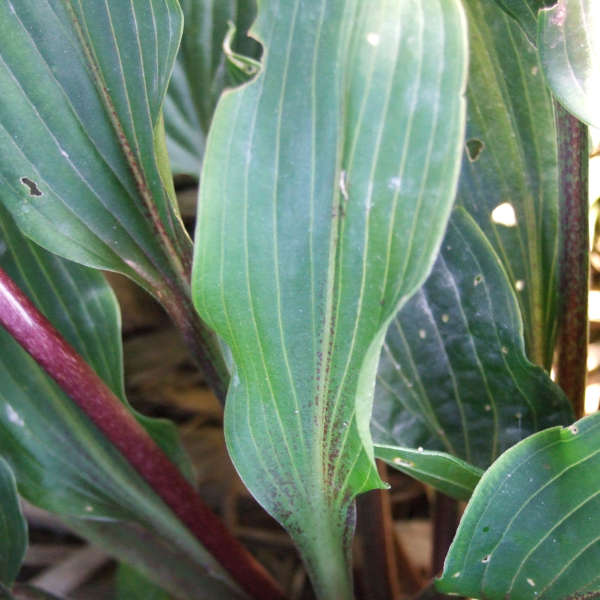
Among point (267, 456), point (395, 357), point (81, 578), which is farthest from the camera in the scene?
point (81, 578)

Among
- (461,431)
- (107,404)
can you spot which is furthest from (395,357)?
(107,404)

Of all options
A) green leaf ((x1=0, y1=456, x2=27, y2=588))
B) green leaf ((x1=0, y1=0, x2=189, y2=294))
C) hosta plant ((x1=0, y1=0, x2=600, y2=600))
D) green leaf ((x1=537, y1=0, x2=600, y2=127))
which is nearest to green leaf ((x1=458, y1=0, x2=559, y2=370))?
hosta plant ((x1=0, y1=0, x2=600, y2=600))

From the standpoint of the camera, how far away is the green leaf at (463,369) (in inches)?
18.1

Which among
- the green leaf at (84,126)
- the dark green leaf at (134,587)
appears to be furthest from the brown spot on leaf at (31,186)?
the dark green leaf at (134,587)

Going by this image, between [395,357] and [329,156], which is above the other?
[329,156]

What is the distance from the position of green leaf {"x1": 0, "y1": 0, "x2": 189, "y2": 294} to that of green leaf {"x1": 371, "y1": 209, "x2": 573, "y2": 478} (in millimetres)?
174

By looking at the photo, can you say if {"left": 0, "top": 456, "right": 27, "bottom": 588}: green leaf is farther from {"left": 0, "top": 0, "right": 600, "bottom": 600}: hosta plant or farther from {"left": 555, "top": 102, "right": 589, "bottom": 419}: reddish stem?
{"left": 555, "top": 102, "right": 589, "bottom": 419}: reddish stem

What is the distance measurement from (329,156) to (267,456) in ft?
0.57

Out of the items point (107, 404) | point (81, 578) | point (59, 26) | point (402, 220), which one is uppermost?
point (59, 26)

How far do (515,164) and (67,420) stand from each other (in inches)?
14.9

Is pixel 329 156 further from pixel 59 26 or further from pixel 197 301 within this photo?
pixel 59 26

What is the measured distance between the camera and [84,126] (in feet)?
1.33

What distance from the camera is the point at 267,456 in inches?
15.2

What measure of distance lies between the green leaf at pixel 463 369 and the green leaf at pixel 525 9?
116mm
